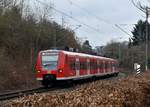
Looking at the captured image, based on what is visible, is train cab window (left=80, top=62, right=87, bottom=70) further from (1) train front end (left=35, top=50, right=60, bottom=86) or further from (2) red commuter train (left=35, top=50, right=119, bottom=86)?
(1) train front end (left=35, top=50, right=60, bottom=86)

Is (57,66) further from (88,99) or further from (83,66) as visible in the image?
(88,99)

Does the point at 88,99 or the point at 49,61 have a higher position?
the point at 49,61

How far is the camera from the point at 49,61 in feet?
112

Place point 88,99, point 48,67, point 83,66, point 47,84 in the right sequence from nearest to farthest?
1. point 88,99
2. point 48,67
3. point 47,84
4. point 83,66

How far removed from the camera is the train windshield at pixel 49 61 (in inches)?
1334

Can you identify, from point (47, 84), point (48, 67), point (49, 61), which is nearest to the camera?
point (48, 67)

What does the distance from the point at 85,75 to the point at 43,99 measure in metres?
32.3

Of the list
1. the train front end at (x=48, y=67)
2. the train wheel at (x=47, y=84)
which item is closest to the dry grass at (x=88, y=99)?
the train front end at (x=48, y=67)

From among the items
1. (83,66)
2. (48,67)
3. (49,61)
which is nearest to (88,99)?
(48,67)

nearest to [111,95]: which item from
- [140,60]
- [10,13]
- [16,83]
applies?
[16,83]

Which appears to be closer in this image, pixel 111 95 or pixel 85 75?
pixel 111 95

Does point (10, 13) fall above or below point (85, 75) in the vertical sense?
above

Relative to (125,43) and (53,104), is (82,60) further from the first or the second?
(125,43)

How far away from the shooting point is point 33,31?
5556cm
